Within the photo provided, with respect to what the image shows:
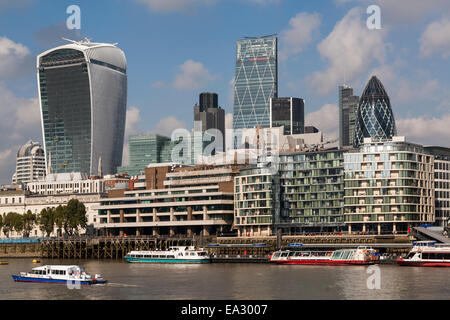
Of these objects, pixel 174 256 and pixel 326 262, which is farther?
pixel 174 256

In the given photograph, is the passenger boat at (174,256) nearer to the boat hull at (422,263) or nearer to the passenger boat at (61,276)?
the boat hull at (422,263)

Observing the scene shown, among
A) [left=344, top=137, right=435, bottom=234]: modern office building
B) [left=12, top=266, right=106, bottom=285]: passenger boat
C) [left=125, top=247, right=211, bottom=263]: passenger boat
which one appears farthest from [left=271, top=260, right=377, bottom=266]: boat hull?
[left=12, top=266, right=106, bottom=285]: passenger boat

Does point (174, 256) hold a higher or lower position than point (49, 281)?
higher

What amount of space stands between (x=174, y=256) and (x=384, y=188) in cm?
6159

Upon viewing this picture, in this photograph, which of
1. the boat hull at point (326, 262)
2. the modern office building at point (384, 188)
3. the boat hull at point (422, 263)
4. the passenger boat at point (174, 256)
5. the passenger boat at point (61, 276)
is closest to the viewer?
the passenger boat at point (61, 276)

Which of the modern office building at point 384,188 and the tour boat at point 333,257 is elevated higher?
the modern office building at point 384,188

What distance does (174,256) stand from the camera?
168625 millimetres

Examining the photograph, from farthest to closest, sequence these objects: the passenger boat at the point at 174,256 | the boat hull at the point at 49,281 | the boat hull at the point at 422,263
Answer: the passenger boat at the point at 174,256 < the boat hull at the point at 422,263 < the boat hull at the point at 49,281

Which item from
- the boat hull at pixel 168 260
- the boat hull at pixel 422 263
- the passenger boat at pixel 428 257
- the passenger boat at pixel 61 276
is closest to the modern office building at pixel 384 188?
the passenger boat at pixel 428 257

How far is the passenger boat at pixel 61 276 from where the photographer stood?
11338 cm

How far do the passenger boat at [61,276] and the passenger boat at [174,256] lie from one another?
159 feet

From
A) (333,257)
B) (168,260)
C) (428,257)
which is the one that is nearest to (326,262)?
(333,257)

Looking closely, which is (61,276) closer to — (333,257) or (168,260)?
(168,260)
